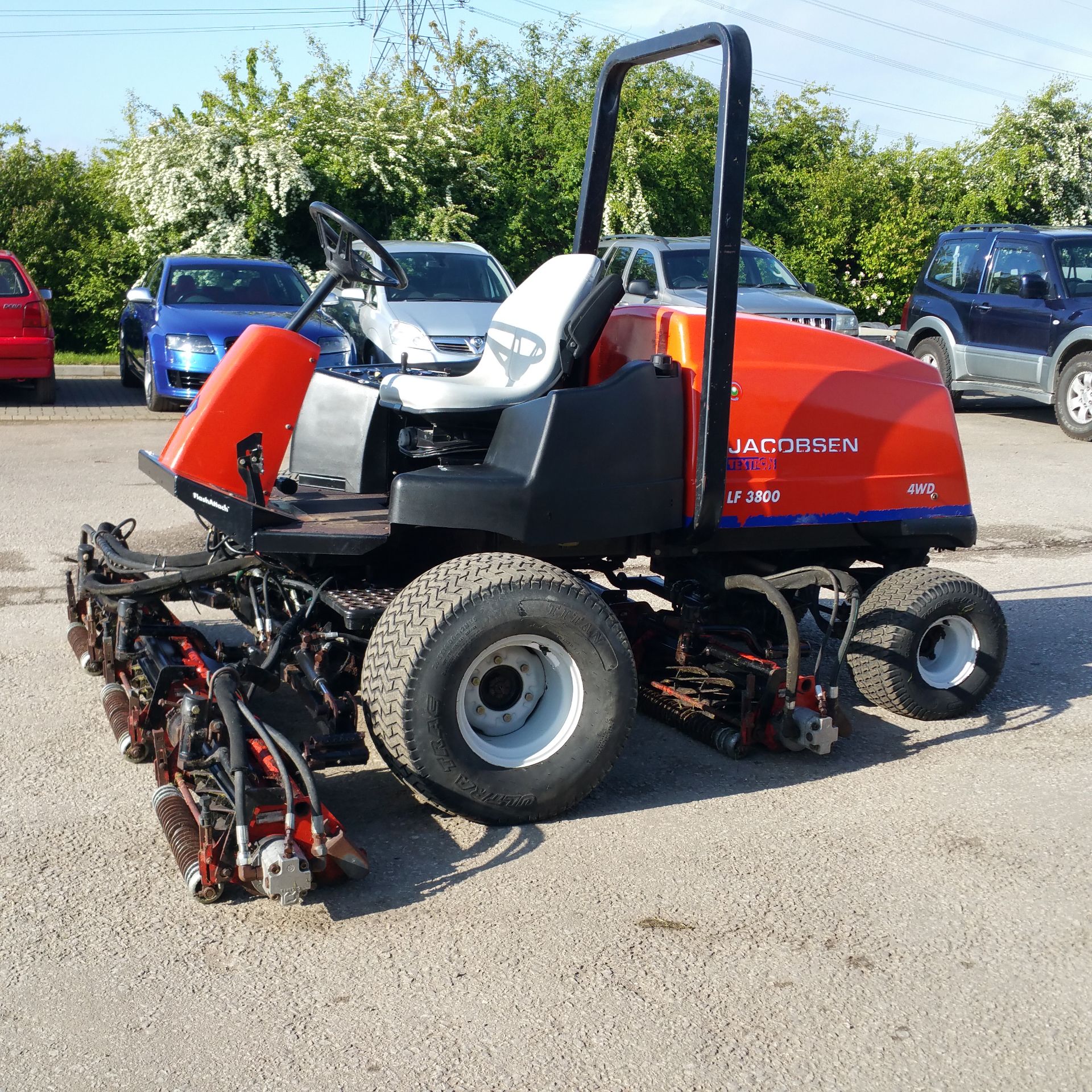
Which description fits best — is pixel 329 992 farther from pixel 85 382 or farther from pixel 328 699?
pixel 85 382

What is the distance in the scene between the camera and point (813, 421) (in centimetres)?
458

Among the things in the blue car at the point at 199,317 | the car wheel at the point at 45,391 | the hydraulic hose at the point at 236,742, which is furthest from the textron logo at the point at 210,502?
the car wheel at the point at 45,391

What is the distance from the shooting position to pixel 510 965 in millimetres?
3152

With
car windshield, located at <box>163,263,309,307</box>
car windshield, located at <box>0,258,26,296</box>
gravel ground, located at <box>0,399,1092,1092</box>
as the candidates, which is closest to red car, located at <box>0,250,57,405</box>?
car windshield, located at <box>0,258,26,296</box>

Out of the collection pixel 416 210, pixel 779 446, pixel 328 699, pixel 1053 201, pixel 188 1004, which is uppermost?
pixel 1053 201

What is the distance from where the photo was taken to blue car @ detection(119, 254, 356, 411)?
40.2 ft

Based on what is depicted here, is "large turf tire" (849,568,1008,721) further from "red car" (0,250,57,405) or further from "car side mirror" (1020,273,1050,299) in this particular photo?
"red car" (0,250,57,405)

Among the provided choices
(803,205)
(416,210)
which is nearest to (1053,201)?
(803,205)

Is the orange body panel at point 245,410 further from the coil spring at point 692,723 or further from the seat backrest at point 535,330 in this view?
the coil spring at point 692,723

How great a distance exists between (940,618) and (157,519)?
532 centimetres

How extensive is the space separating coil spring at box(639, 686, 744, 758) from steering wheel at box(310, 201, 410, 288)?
186cm

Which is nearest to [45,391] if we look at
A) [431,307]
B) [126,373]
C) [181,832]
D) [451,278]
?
[126,373]

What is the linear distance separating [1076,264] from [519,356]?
35.5 feet

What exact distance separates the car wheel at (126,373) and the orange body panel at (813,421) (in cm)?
1140
